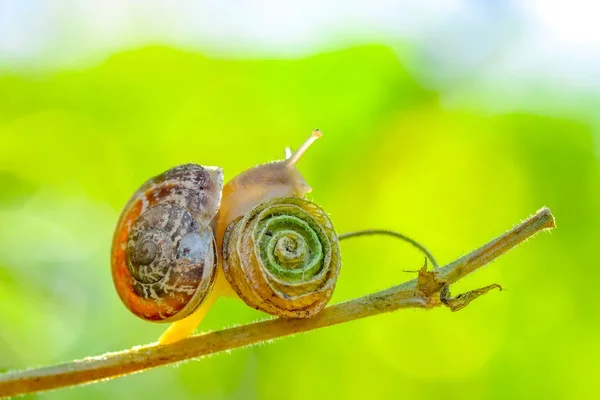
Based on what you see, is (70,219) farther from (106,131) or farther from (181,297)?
(181,297)

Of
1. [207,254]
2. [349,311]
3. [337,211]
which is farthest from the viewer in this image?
[337,211]

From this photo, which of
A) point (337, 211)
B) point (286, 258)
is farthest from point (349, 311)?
point (337, 211)

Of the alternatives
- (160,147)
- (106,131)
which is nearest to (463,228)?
(160,147)

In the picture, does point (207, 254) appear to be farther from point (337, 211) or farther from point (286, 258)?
point (337, 211)

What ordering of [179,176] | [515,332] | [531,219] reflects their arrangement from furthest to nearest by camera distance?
[515,332]
[179,176]
[531,219]

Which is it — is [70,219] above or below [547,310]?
above

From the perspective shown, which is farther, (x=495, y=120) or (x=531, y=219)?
(x=495, y=120)

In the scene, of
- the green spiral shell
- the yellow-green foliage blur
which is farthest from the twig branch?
the yellow-green foliage blur
